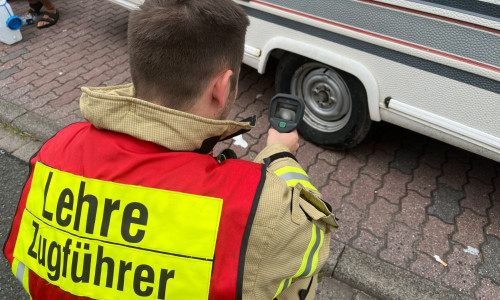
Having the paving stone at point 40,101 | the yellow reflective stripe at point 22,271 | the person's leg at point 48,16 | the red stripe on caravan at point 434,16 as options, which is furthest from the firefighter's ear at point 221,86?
the person's leg at point 48,16

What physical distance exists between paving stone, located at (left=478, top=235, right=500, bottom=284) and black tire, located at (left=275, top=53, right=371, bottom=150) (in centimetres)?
106

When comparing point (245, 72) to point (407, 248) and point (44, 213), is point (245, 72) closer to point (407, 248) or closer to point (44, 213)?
point (407, 248)

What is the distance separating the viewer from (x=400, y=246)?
2.60 meters

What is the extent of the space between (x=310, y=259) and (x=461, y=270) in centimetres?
169

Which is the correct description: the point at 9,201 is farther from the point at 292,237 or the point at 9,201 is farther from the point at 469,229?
the point at 469,229

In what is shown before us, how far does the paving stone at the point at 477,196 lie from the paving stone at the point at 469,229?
0.19 ft

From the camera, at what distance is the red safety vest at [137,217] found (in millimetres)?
1032

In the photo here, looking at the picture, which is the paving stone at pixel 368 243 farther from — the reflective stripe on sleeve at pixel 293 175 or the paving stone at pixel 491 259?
the reflective stripe on sleeve at pixel 293 175

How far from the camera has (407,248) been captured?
259 centimetres

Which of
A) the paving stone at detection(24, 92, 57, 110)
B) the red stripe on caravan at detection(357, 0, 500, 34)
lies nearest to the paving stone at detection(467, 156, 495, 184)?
the red stripe on caravan at detection(357, 0, 500, 34)

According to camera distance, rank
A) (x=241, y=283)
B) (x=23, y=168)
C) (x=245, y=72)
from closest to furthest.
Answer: (x=241, y=283)
(x=23, y=168)
(x=245, y=72)

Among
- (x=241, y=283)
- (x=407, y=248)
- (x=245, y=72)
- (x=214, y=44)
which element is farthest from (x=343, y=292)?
(x=245, y=72)

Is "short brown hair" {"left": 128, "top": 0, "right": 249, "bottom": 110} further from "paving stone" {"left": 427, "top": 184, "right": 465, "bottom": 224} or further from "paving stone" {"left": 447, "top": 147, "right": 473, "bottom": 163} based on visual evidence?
"paving stone" {"left": 447, "top": 147, "right": 473, "bottom": 163}

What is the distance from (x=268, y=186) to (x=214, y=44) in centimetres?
44
